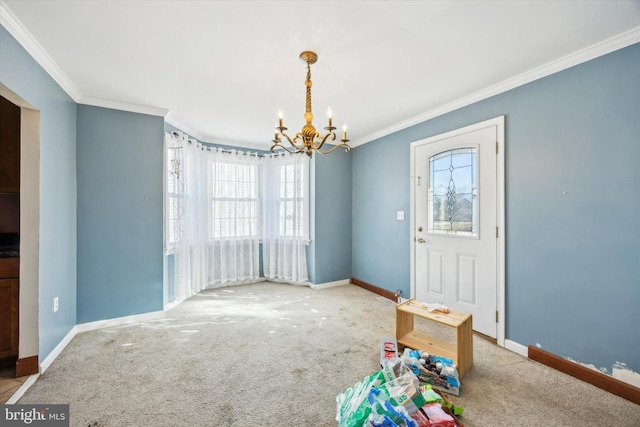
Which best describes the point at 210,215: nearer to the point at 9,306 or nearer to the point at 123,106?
the point at 123,106

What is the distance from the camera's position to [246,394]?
190cm

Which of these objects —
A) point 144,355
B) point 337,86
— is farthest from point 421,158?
point 144,355

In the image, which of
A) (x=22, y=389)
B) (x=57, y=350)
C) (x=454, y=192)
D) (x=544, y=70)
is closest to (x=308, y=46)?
(x=544, y=70)

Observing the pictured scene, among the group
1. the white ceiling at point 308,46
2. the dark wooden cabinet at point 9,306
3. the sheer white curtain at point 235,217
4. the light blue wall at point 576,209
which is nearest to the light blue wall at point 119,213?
the white ceiling at point 308,46

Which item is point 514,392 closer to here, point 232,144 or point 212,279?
point 212,279

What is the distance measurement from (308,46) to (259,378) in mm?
2506

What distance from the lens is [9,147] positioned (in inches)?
88.3

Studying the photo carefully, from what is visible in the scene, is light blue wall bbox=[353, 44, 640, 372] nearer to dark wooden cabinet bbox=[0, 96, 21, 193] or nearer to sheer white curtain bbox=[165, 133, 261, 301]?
sheer white curtain bbox=[165, 133, 261, 301]

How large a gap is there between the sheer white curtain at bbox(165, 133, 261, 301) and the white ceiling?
1.07 metres

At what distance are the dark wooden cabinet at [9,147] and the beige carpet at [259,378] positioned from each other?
61.5 inches

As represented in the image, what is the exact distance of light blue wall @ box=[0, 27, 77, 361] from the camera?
6.21 ft

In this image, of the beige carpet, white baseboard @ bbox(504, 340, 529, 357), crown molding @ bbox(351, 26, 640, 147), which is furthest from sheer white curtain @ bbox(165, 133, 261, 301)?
white baseboard @ bbox(504, 340, 529, 357)

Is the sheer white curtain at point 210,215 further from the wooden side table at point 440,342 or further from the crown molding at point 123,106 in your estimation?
the wooden side table at point 440,342

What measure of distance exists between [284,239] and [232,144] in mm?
1849
